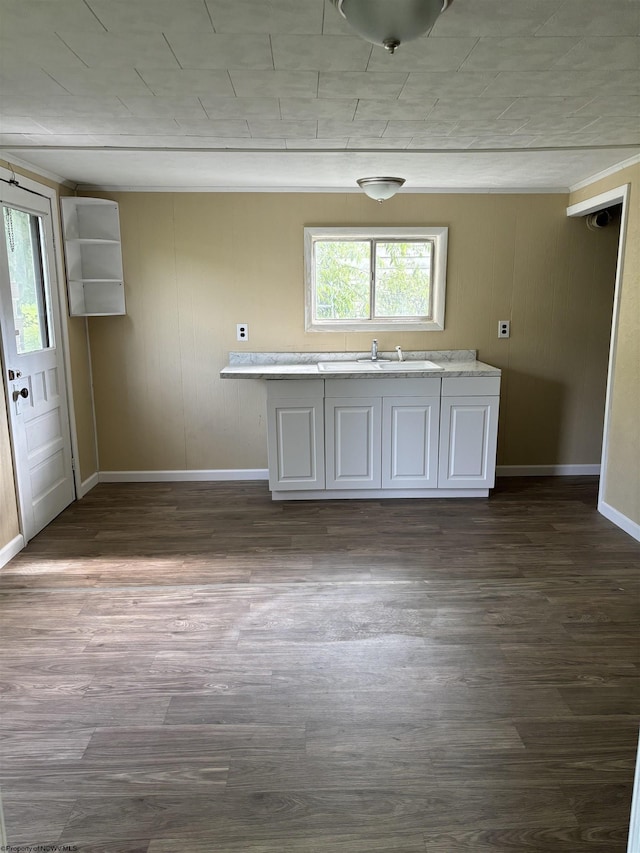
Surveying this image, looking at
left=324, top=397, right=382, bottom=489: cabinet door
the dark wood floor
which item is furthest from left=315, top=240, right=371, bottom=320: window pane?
the dark wood floor

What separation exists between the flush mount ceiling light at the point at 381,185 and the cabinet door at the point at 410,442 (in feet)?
4.38

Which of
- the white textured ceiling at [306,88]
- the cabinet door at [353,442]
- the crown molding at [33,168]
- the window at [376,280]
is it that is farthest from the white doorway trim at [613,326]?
the crown molding at [33,168]

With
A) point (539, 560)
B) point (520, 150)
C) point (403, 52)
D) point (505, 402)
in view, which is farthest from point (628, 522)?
point (403, 52)

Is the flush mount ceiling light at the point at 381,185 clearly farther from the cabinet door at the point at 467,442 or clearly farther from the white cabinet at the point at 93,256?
the white cabinet at the point at 93,256

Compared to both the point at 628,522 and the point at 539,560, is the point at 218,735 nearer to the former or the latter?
the point at 539,560

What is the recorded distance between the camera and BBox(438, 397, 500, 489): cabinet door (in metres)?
4.14

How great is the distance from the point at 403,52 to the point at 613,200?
2484 mm

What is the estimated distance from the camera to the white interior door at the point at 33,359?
3.36m

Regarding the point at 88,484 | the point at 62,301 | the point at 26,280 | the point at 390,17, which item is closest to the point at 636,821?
the point at 390,17

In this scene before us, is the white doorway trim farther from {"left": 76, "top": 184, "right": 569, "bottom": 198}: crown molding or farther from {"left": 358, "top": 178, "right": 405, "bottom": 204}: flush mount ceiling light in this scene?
{"left": 358, "top": 178, "right": 405, "bottom": 204}: flush mount ceiling light

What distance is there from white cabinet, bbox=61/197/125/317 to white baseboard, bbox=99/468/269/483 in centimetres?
128

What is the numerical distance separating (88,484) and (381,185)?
3.03 m

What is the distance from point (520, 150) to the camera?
3.25m

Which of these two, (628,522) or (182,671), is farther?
(628,522)
